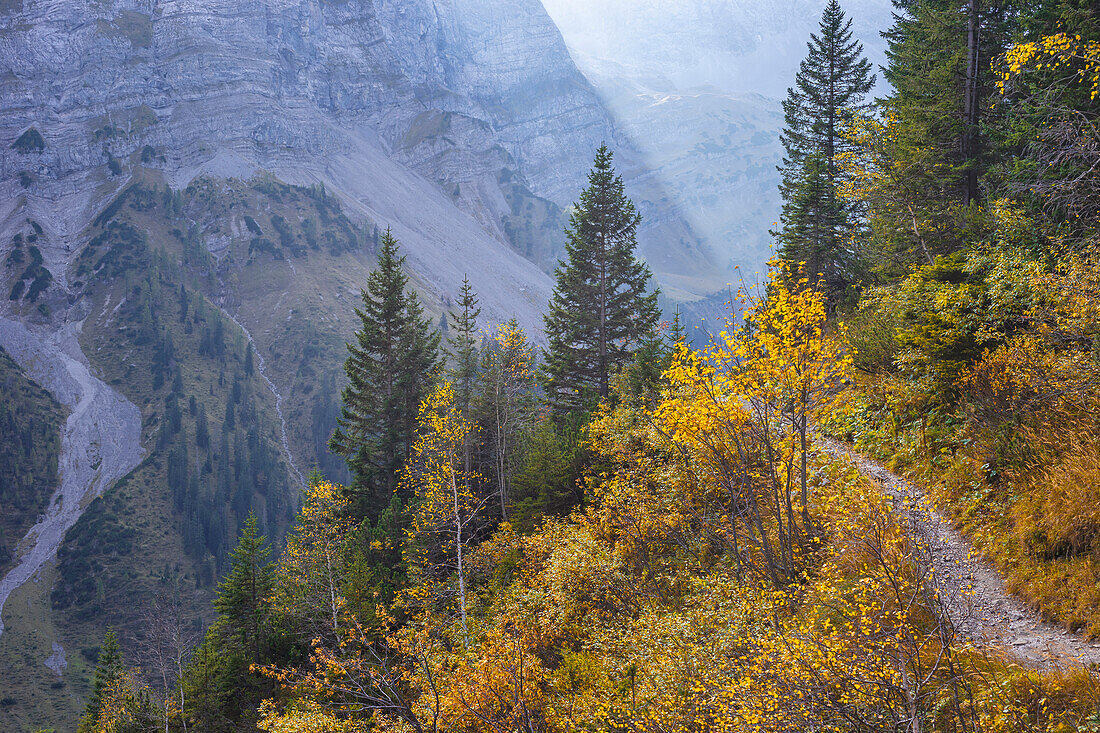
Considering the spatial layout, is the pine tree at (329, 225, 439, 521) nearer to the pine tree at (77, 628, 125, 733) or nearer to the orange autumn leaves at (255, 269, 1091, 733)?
the orange autumn leaves at (255, 269, 1091, 733)

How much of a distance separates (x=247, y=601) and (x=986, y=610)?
30.6 meters

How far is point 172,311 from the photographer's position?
19262cm

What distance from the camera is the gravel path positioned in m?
133

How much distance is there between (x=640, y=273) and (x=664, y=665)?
1043 inches

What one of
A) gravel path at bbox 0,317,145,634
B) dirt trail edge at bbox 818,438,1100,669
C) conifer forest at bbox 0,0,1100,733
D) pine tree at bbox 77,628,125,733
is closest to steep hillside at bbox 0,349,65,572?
gravel path at bbox 0,317,145,634

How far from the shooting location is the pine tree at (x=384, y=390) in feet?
112

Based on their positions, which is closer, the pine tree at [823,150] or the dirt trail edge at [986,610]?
the dirt trail edge at [986,610]

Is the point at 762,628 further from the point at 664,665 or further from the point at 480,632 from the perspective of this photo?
the point at 480,632

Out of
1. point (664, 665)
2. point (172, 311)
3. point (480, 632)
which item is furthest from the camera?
point (172, 311)

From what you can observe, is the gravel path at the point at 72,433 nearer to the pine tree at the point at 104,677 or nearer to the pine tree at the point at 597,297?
the pine tree at the point at 104,677

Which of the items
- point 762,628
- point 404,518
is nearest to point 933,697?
point 762,628

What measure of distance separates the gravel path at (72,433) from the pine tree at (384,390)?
133 m

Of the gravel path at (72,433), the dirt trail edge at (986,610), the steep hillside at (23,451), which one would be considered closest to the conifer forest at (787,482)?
the dirt trail edge at (986,610)

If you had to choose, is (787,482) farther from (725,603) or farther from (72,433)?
(72,433)
